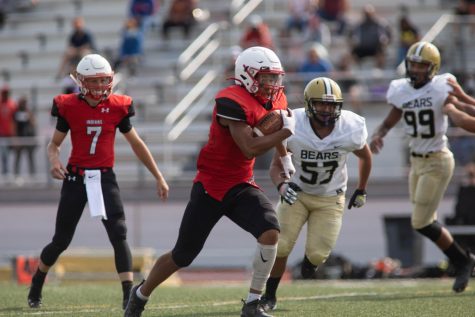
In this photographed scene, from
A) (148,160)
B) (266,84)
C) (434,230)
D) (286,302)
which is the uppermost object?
(266,84)

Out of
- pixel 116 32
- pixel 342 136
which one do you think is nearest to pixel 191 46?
pixel 116 32

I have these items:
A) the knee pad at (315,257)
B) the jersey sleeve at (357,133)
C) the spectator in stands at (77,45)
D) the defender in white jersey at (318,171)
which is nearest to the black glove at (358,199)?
the defender in white jersey at (318,171)

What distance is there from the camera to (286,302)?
28.3 feet

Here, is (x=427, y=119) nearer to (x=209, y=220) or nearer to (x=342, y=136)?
(x=342, y=136)

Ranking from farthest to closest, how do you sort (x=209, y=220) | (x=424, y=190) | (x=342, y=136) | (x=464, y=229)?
(x=464, y=229)
(x=424, y=190)
(x=342, y=136)
(x=209, y=220)

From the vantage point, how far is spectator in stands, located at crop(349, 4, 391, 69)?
16.8 metres

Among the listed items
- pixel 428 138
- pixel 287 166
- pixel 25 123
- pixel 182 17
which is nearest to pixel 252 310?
pixel 287 166

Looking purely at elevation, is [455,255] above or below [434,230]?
below

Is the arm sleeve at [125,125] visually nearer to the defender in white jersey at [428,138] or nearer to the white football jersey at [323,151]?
the white football jersey at [323,151]

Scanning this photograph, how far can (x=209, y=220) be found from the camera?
275 inches

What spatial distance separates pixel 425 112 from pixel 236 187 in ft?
9.40

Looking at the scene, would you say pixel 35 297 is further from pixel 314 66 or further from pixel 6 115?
pixel 314 66

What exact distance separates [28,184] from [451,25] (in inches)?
268

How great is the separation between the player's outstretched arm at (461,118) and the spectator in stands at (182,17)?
33.1ft
